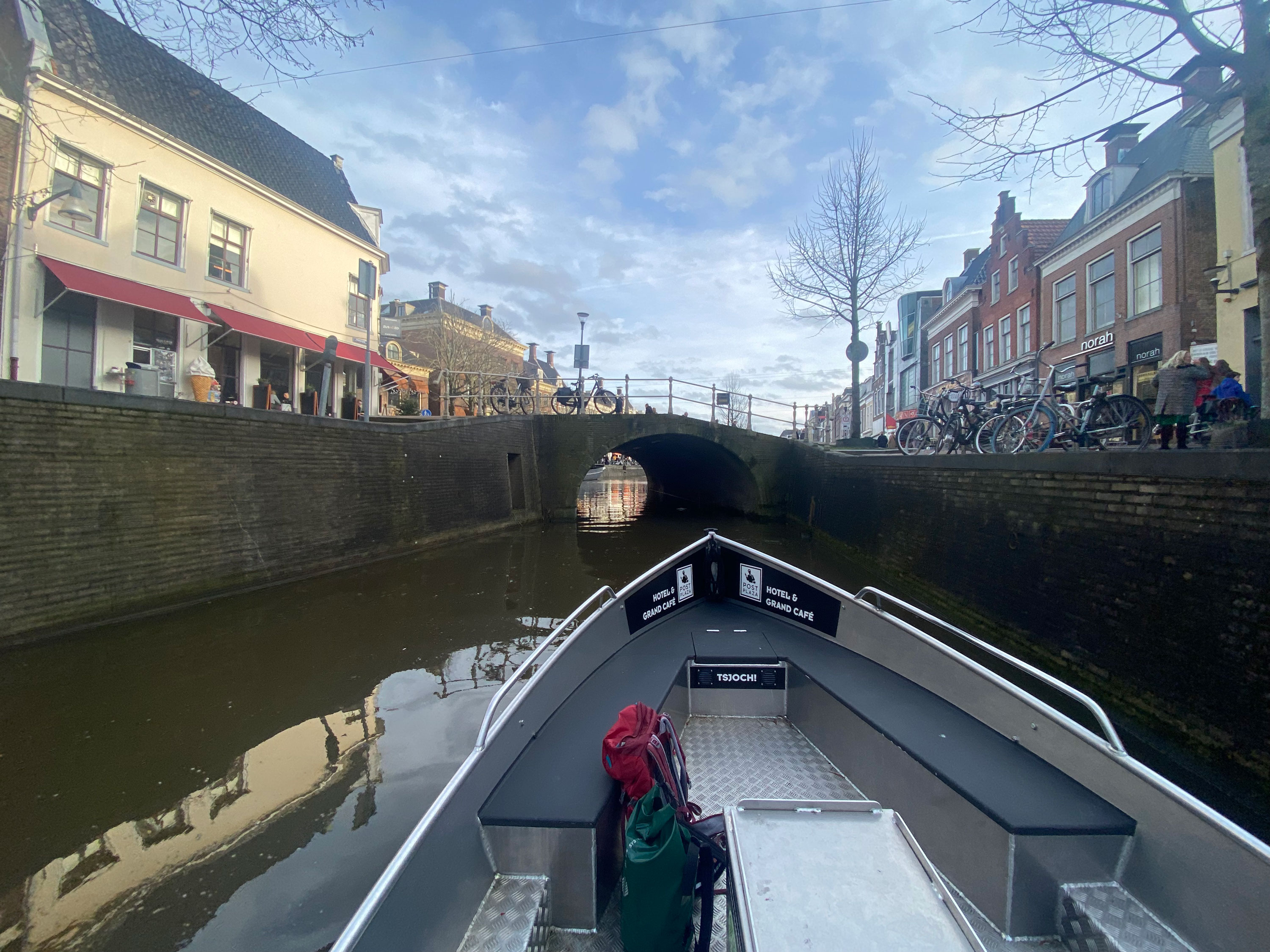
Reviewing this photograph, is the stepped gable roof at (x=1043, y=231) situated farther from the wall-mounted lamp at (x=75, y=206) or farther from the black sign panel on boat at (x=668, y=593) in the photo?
the wall-mounted lamp at (x=75, y=206)

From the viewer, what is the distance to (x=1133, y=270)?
15.8 m

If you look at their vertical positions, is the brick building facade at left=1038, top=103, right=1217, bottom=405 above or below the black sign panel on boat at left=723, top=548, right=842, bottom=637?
above

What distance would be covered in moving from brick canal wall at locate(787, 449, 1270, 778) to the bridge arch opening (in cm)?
1201

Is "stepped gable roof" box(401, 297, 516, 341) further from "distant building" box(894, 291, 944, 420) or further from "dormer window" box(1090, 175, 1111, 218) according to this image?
"dormer window" box(1090, 175, 1111, 218)

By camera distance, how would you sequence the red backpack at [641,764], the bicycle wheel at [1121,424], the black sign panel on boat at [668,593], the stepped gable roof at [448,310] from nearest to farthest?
the red backpack at [641,764], the black sign panel on boat at [668,593], the bicycle wheel at [1121,424], the stepped gable roof at [448,310]

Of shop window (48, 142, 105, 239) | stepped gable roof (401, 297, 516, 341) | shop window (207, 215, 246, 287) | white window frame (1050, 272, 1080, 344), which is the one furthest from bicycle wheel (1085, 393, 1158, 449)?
stepped gable roof (401, 297, 516, 341)

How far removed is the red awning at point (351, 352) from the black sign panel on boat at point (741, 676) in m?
15.3

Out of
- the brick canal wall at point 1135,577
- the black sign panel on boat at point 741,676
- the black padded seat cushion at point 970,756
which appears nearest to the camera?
the black padded seat cushion at point 970,756

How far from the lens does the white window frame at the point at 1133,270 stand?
14.7 meters

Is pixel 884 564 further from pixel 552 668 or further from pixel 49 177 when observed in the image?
pixel 49 177

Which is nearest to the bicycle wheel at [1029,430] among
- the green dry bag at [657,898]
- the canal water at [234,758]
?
the canal water at [234,758]

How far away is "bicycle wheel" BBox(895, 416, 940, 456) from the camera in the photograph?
11242 mm

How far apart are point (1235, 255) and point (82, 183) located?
21.6 metres

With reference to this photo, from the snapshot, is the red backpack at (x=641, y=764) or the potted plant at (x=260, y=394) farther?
the potted plant at (x=260, y=394)
